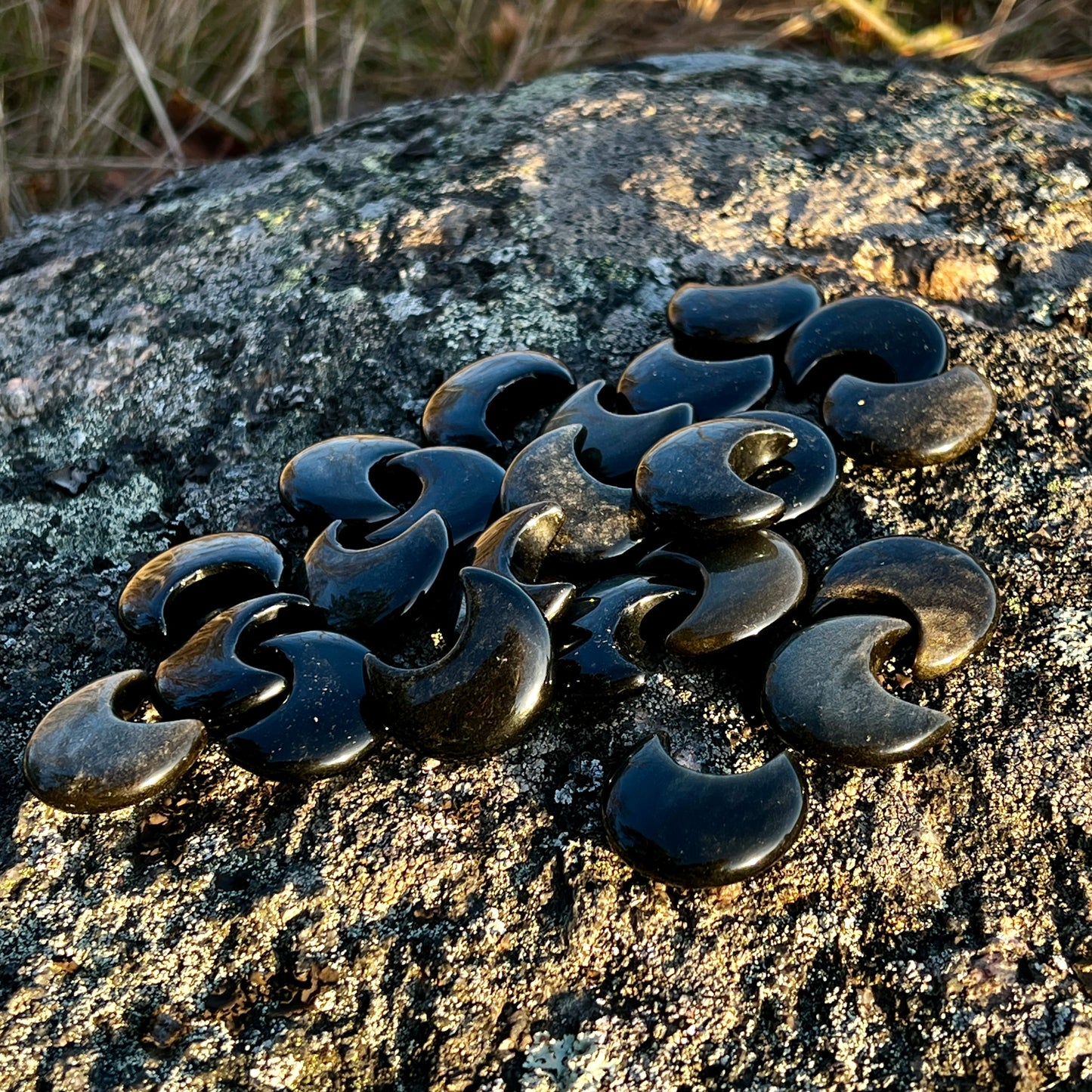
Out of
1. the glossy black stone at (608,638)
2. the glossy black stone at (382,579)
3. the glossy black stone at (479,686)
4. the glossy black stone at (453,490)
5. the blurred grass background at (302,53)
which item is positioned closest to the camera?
the glossy black stone at (479,686)

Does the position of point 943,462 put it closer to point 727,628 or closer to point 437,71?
point 727,628

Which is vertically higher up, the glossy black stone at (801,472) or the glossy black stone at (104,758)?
the glossy black stone at (801,472)

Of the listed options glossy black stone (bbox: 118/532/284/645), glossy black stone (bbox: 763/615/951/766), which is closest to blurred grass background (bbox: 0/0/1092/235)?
glossy black stone (bbox: 118/532/284/645)

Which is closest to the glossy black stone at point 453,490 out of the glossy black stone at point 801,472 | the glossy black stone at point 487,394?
the glossy black stone at point 487,394

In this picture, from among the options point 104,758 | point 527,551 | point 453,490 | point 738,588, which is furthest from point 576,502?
point 104,758

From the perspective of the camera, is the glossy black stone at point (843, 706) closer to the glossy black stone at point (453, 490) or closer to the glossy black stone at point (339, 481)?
the glossy black stone at point (453, 490)

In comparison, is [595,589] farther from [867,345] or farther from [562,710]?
[867,345]
